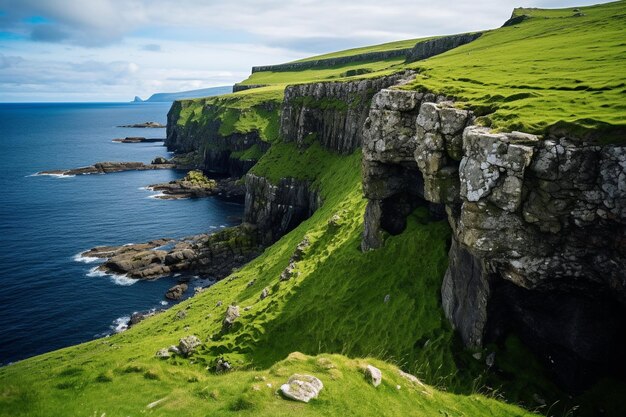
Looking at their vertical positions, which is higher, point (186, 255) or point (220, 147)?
point (220, 147)

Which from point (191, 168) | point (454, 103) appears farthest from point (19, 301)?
point (191, 168)

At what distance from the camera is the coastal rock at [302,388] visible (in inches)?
671

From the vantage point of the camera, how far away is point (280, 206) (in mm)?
Answer: 81188

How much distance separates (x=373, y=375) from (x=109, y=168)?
16523cm

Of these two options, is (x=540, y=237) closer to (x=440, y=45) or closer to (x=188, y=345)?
(x=188, y=345)

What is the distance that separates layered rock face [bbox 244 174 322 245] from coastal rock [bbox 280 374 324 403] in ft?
186

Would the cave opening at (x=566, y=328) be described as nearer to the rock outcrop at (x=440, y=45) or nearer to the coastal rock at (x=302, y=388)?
the coastal rock at (x=302, y=388)

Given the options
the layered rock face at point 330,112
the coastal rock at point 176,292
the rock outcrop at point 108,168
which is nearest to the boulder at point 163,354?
the coastal rock at point 176,292

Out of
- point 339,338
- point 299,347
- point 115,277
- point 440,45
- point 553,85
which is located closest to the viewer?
point 553,85

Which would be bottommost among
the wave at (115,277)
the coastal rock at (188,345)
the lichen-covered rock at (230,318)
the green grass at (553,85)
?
the wave at (115,277)

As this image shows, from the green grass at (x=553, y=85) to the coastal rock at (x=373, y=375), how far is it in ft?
45.2

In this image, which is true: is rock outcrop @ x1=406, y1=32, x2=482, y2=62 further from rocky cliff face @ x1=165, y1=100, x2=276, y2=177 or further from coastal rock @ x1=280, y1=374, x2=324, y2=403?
coastal rock @ x1=280, y1=374, x2=324, y2=403

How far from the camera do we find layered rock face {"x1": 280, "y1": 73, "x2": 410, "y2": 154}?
69812 mm

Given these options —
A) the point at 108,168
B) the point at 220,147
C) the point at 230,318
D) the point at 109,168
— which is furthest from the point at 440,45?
the point at 108,168
